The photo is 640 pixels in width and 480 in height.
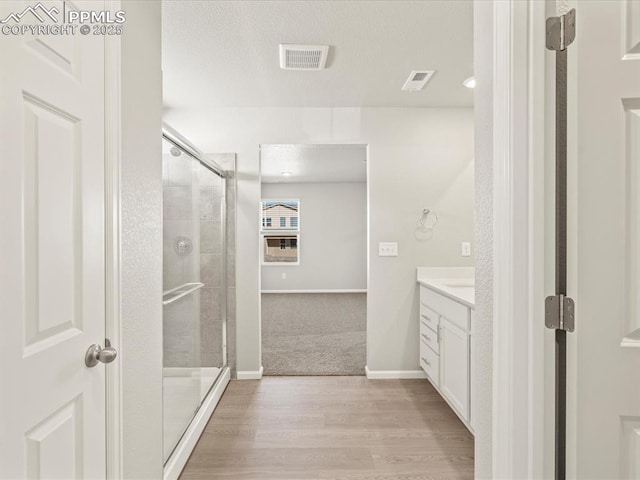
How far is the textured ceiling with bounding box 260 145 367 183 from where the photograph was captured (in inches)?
204

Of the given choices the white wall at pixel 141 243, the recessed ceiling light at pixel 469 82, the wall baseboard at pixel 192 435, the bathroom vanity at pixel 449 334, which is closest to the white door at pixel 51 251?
the white wall at pixel 141 243

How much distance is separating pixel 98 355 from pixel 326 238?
7.38 meters

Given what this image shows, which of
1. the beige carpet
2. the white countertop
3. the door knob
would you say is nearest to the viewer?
the door knob

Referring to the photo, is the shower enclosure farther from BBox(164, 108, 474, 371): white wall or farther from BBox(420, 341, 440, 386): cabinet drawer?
BBox(420, 341, 440, 386): cabinet drawer

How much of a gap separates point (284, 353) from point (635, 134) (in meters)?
3.70

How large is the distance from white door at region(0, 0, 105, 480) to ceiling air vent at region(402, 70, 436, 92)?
7.20 ft

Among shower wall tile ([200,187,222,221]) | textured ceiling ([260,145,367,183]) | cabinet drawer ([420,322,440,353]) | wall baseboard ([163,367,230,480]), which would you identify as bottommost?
A: wall baseboard ([163,367,230,480])

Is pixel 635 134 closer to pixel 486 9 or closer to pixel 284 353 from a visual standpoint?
pixel 486 9

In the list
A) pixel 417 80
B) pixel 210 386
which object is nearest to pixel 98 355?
pixel 210 386

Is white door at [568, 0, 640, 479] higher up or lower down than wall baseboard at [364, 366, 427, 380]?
higher up

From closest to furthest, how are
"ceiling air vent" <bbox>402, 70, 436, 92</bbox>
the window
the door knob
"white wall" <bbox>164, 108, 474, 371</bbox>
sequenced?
the door knob, "ceiling air vent" <bbox>402, 70, 436, 92</bbox>, "white wall" <bbox>164, 108, 474, 371</bbox>, the window

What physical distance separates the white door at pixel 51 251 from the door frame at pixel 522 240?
1.17 m

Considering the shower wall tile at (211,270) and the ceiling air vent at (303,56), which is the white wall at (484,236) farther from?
the shower wall tile at (211,270)

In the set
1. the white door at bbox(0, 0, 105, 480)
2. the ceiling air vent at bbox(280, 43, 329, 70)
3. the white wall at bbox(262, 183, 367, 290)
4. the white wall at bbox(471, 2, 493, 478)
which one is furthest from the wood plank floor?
the white wall at bbox(262, 183, 367, 290)
